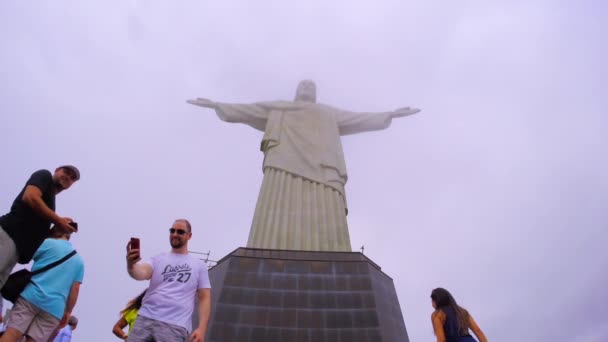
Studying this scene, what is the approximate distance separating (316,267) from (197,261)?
10.6 ft

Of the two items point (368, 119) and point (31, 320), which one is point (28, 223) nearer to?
point (31, 320)

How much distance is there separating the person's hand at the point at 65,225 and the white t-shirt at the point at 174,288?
0.54 metres

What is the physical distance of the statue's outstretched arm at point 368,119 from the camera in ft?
31.3

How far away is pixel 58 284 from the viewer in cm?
266

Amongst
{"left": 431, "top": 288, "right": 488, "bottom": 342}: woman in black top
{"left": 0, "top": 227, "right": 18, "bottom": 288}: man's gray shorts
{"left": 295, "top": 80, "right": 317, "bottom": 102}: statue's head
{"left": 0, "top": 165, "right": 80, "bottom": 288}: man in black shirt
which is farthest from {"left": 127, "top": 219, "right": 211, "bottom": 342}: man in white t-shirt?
{"left": 295, "top": 80, "right": 317, "bottom": 102}: statue's head

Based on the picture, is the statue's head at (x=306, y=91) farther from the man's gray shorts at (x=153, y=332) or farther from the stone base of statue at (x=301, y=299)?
the man's gray shorts at (x=153, y=332)

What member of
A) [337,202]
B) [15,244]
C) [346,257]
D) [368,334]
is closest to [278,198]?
[337,202]

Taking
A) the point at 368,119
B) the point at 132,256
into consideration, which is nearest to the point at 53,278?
the point at 132,256

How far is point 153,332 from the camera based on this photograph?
98.2 inches

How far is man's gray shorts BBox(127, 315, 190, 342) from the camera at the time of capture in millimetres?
2479

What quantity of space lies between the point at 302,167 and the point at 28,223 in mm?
5788

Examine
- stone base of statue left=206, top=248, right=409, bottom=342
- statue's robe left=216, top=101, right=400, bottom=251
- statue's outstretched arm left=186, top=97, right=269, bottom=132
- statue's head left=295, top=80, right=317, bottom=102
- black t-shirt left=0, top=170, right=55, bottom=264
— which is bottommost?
black t-shirt left=0, top=170, right=55, bottom=264

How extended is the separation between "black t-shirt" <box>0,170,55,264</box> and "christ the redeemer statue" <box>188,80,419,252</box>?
4.42m

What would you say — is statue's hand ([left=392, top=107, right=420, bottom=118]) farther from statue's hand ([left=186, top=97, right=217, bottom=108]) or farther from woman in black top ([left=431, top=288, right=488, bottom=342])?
woman in black top ([left=431, top=288, right=488, bottom=342])
